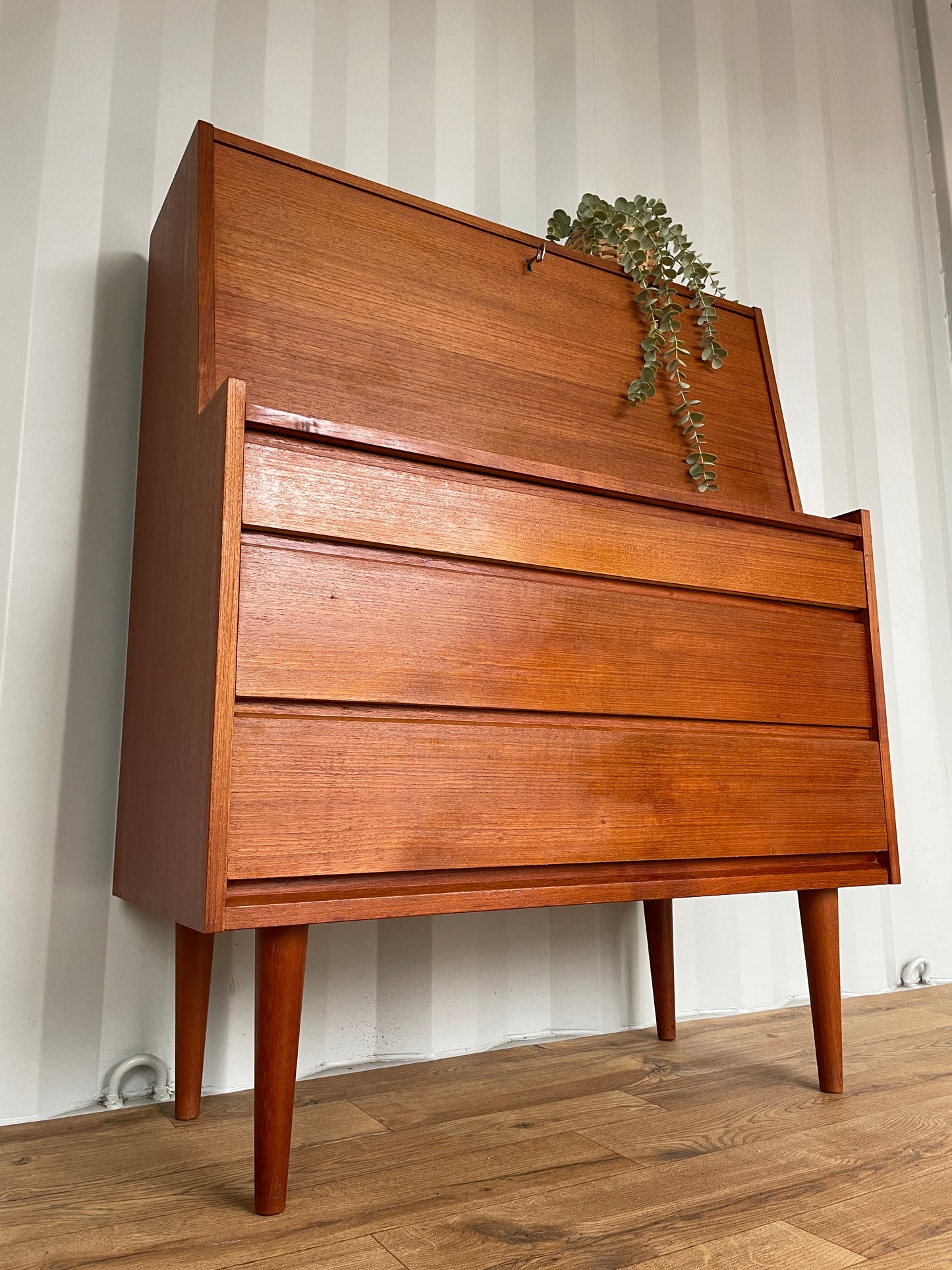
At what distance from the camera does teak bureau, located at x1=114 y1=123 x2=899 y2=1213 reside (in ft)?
2.87

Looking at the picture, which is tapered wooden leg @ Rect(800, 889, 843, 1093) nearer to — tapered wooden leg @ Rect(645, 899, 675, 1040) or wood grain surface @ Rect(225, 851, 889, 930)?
wood grain surface @ Rect(225, 851, 889, 930)

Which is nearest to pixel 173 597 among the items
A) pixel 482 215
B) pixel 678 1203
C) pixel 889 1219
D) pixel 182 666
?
pixel 182 666

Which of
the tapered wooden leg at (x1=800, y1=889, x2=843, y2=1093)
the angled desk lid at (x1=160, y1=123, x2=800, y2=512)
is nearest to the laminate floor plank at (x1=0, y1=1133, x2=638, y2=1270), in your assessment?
the tapered wooden leg at (x1=800, y1=889, x2=843, y2=1093)

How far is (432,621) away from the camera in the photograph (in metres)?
0.97

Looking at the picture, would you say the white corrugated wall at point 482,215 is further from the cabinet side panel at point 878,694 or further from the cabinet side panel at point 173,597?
the cabinet side panel at point 878,694

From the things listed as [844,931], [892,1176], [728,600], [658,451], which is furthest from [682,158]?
[892,1176]

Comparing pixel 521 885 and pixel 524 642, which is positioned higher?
pixel 524 642

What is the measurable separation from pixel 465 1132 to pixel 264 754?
0.55 metres

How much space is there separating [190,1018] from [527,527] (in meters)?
0.73

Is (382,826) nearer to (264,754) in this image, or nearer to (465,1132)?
(264,754)

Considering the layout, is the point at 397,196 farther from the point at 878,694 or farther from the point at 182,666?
the point at 878,694

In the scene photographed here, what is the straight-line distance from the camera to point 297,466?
91 cm

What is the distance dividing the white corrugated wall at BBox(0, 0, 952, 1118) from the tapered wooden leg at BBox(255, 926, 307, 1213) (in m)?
0.44

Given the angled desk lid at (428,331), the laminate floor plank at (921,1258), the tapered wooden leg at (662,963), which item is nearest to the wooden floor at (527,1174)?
the laminate floor plank at (921,1258)
